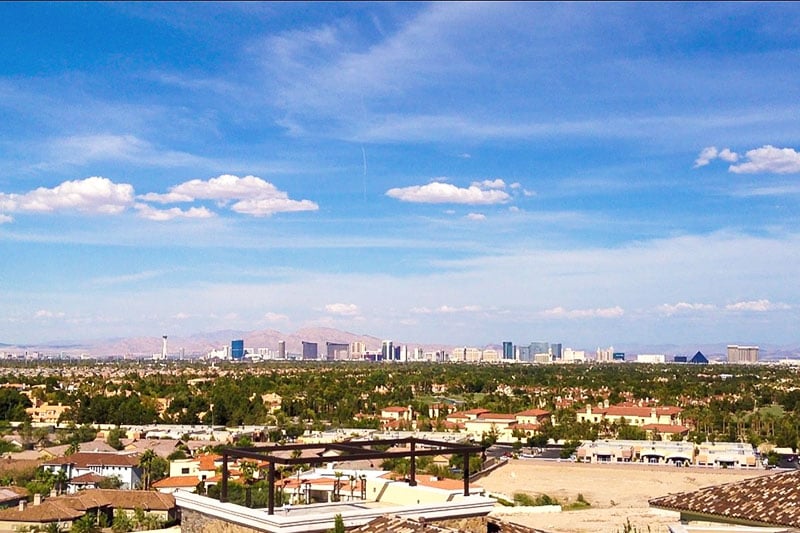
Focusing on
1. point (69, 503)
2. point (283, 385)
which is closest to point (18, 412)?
point (283, 385)

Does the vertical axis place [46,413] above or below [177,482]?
above

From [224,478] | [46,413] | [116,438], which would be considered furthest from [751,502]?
[46,413]

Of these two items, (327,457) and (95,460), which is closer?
(327,457)

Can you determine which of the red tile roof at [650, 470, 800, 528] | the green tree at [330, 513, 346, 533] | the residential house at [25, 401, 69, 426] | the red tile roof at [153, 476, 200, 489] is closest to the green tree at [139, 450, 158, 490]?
the red tile roof at [153, 476, 200, 489]

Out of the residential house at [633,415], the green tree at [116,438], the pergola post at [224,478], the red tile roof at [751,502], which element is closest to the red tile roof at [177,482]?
the green tree at [116,438]

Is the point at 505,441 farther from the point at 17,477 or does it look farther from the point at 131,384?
the point at 131,384

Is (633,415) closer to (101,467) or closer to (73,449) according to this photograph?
(73,449)

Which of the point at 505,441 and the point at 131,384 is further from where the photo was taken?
the point at 131,384

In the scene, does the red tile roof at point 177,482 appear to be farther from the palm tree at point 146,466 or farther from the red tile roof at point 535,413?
the red tile roof at point 535,413
